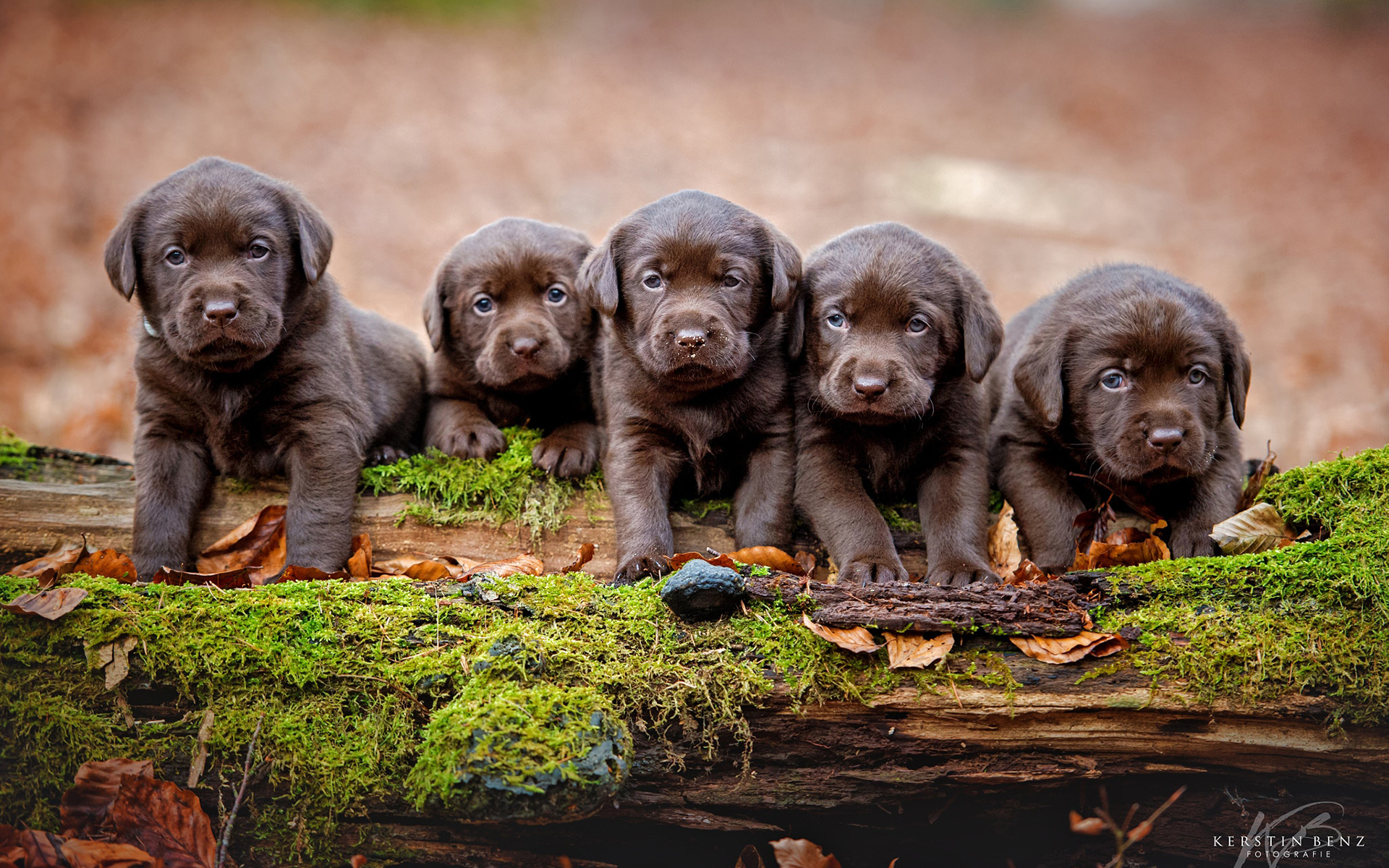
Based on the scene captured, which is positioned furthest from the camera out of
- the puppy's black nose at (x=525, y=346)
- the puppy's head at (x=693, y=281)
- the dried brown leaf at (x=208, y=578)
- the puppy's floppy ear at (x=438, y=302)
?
the puppy's floppy ear at (x=438, y=302)

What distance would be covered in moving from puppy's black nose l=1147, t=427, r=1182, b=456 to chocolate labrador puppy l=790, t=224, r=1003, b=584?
2.51ft

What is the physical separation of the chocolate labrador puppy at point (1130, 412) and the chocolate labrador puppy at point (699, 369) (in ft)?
4.03

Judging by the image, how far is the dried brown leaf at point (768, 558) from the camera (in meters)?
4.39

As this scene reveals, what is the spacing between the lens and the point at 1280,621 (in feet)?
12.3

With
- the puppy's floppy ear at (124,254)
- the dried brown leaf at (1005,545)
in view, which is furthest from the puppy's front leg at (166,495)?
the dried brown leaf at (1005,545)

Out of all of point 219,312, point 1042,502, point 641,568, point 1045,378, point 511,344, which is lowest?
point 641,568

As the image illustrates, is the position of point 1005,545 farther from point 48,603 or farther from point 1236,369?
point 48,603

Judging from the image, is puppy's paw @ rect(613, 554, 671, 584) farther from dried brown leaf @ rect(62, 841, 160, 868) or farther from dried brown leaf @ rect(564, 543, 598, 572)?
dried brown leaf @ rect(62, 841, 160, 868)

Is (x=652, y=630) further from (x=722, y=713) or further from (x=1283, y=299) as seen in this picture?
(x=1283, y=299)

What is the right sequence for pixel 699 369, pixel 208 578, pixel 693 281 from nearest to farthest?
pixel 208 578
pixel 699 369
pixel 693 281

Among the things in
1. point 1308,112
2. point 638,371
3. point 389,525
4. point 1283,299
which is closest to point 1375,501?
point 638,371

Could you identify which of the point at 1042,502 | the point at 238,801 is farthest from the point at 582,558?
the point at 1042,502

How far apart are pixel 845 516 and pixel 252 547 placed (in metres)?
2.90

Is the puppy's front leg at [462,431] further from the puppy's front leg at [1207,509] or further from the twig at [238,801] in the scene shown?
the puppy's front leg at [1207,509]
